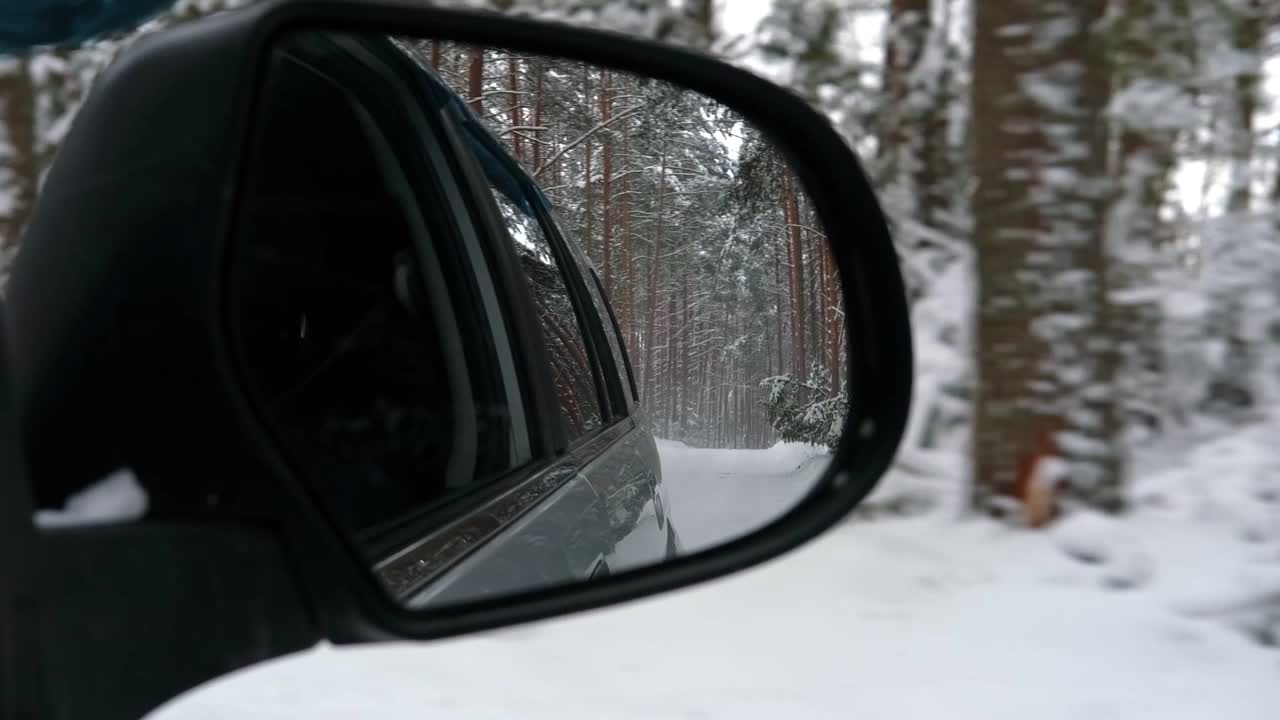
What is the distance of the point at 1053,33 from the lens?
333 centimetres

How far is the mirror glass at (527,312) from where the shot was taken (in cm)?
135

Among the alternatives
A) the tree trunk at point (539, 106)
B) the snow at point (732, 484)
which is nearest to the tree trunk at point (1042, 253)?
the snow at point (732, 484)

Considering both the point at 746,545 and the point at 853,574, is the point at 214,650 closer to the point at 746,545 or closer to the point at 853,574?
the point at 746,545

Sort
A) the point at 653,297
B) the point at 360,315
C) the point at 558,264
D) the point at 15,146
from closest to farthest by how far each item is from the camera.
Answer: the point at 360,315 < the point at 653,297 < the point at 558,264 < the point at 15,146

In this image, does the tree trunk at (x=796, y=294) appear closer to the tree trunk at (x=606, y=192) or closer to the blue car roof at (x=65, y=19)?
the tree trunk at (x=606, y=192)

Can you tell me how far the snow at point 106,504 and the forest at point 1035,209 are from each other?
4.74ft

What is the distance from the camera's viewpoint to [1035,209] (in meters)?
3.32

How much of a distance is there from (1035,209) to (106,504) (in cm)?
304

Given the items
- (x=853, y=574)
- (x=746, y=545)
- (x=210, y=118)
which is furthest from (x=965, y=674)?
(x=210, y=118)

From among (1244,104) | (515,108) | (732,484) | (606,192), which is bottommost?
(732,484)

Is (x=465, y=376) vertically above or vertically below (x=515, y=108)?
below

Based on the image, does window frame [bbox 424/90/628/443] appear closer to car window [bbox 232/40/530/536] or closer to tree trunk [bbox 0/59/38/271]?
car window [bbox 232/40/530/536]

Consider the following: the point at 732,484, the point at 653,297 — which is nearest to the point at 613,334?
the point at 653,297

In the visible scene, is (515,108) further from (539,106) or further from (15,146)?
(15,146)
